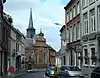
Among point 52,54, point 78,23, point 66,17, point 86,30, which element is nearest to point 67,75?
point 86,30

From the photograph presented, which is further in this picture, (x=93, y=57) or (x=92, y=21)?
(x=92, y=21)

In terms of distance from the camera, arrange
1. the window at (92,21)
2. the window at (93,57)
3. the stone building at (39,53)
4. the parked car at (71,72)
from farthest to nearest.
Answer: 1. the stone building at (39,53)
2. the window at (92,21)
3. the window at (93,57)
4. the parked car at (71,72)

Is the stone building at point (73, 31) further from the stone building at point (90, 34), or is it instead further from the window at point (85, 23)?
the stone building at point (90, 34)

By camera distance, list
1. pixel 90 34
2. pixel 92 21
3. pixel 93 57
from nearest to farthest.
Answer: pixel 93 57, pixel 90 34, pixel 92 21

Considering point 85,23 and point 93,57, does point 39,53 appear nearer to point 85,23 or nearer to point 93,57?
point 85,23

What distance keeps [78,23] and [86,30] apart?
585 centimetres

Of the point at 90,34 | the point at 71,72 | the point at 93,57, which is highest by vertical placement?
the point at 90,34

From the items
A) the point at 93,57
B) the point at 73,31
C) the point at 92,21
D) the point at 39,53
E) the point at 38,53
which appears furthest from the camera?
the point at 38,53

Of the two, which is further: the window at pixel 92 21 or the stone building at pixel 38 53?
the stone building at pixel 38 53

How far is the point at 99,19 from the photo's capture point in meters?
36.2

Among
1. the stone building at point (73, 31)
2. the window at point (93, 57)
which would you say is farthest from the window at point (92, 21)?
the stone building at point (73, 31)

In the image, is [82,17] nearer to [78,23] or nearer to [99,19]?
[78,23]

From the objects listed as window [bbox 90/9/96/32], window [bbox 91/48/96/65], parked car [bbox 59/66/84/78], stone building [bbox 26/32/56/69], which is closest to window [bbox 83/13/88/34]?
window [bbox 90/9/96/32]

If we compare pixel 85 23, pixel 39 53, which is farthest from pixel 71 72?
pixel 39 53
